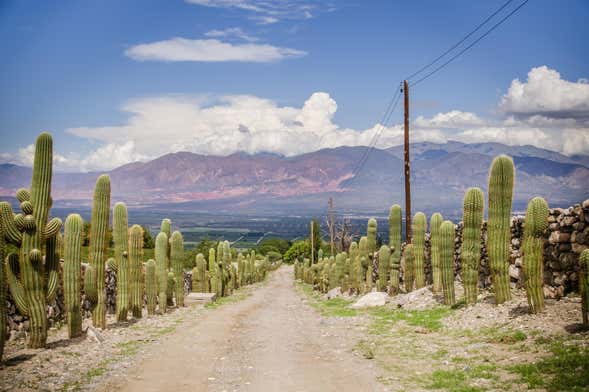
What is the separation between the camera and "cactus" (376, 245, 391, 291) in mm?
22188

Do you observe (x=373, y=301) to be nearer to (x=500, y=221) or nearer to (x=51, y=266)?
(x=500, y=221)

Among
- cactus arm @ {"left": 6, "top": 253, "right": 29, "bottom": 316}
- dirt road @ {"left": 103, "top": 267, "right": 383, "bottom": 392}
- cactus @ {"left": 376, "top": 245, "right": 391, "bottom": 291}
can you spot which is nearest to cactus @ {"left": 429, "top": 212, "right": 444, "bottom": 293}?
cactus @ {"left": 376, "top": 245, "right": 391, "bottom": 291}

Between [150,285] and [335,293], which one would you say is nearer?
[150,285]

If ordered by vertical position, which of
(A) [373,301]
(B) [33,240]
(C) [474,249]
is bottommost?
(A) [373,301]

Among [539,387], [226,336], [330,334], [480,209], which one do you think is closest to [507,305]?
[480,209]

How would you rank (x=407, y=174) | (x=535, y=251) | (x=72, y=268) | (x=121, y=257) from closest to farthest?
(x=535, y=251) < (x=72, y=268) < (x=121, y=257) < (x=407, y=174)

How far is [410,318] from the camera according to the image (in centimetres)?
1561

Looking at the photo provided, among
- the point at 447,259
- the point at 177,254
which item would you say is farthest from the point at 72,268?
the point at 447,259

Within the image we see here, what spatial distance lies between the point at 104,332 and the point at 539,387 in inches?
415

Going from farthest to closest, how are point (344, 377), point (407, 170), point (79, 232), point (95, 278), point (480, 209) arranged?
point (407, 170) < point (480, 209) < point (95, 278) < point (79, 232) < point (344, 377)

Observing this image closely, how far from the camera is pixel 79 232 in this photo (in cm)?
1287

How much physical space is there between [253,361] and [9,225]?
563 cm

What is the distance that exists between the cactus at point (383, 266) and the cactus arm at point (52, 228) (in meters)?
13.4

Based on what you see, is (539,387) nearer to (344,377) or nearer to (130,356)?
(344,377)
